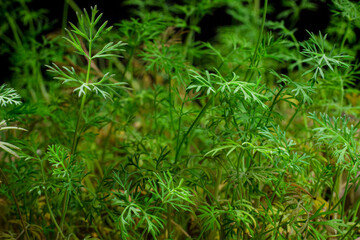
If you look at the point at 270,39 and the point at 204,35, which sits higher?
the point at 270,39

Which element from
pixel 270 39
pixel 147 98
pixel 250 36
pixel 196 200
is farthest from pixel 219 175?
pixel 250 36

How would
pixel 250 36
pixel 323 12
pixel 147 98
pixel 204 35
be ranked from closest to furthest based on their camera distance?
pixel 147 98
pixel 250 36
pixel 323 12
pixel 204 35

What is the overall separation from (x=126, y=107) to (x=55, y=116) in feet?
0.61

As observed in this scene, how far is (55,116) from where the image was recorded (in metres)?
0.95

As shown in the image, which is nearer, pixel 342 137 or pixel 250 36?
pixel 342 137

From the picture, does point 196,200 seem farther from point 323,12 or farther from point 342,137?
point 323,12

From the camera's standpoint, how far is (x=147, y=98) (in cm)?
108

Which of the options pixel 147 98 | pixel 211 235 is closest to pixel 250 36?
pixel 147 98

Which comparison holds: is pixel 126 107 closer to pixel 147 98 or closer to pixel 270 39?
pixel 147 98

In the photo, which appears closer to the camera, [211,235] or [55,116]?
[211,235]

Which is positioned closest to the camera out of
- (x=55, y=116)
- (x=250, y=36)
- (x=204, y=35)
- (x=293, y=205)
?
(x=293, y=205)

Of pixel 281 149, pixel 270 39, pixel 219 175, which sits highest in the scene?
pixel 270 39

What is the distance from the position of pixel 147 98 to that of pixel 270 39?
446mm

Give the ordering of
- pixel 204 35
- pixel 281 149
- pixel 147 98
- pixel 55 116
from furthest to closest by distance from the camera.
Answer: pixel 204 35, pixel 147 98, pixel 55 116, pixel 281 149
